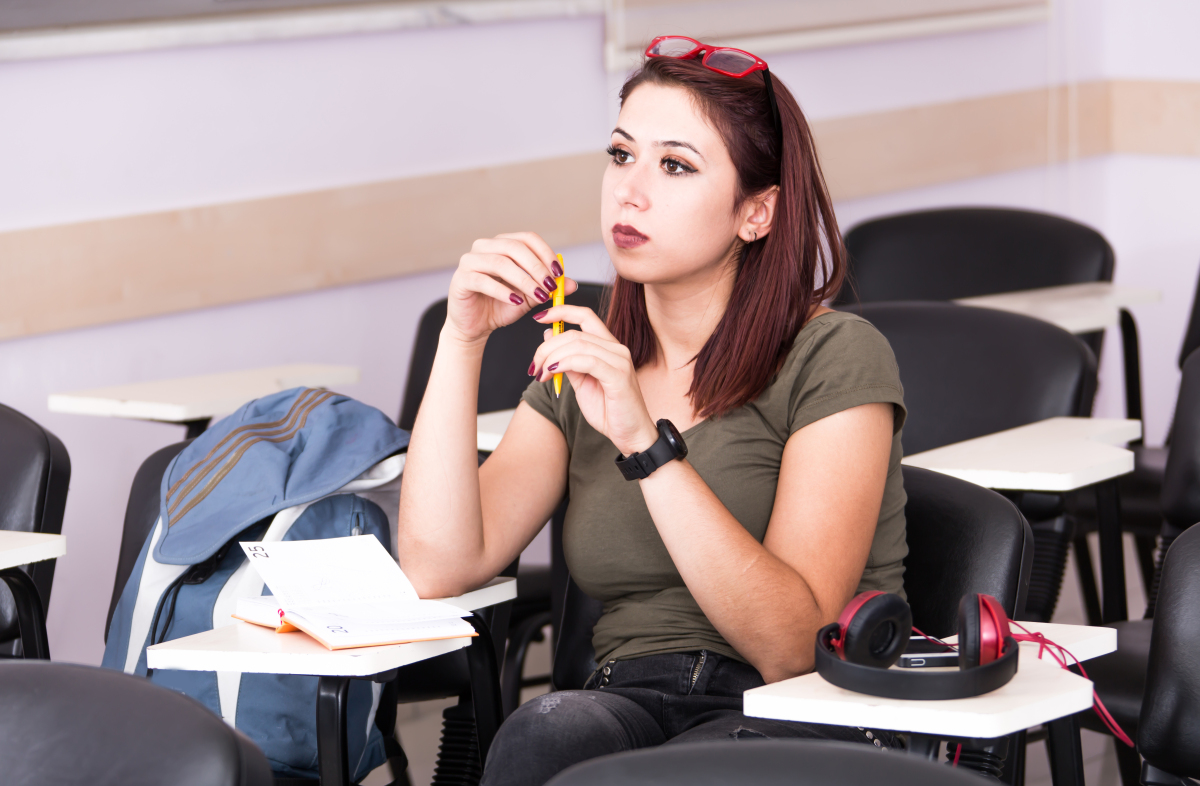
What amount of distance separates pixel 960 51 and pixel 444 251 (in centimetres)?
200

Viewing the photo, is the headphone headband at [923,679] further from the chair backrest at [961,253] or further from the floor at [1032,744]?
the chair backrest at [961,253]

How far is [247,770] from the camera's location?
3.10ft

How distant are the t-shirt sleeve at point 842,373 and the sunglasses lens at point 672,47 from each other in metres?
0.37

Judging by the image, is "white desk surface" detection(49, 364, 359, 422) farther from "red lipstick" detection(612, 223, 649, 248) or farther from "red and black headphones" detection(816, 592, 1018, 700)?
"red and black headphones" detection(816, 592, 1018, 700)

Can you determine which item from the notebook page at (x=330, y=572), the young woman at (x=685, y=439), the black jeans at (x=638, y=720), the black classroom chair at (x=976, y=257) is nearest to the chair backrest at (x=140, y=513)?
the notebook page at (x=330, y=572)

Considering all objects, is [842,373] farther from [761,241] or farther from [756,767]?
[756,767]

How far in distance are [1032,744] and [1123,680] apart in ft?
2.81

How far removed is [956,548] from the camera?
1.63 metres

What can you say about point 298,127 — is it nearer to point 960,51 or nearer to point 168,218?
point 168,218

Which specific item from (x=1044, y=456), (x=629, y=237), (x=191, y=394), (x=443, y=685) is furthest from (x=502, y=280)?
(x=191, y=394)

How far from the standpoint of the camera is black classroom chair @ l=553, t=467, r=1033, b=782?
156 centimetres

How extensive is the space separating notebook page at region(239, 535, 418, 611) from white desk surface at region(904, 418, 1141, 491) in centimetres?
73

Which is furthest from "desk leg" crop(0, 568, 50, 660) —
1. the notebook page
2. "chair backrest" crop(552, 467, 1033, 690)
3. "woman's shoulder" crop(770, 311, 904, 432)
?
"chair backrest" crop(552, 467, 1033, 690)

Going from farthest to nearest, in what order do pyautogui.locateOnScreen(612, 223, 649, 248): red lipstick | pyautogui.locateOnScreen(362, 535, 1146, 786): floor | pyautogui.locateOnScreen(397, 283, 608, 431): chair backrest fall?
pyautogui.locateOnScreen(397, 283, 608, 431): chair backrest, pyautogui.locateOnScreen(362, 535, 1146, 786): floor, pyautogui.locateOnScreen(612, 223, 649, 248): red lipstick
